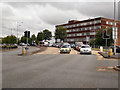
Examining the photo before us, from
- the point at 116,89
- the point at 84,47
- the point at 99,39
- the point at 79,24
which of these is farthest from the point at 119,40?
the point at 116,89

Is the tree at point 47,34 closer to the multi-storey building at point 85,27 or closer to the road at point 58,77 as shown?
the multi-storey building at point 85,27

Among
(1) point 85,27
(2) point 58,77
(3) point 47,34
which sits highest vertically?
(1) point 85,27

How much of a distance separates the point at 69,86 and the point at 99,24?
273ft

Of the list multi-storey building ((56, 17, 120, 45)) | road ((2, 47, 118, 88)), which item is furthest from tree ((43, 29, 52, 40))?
road ((2, 47, 118, 88))

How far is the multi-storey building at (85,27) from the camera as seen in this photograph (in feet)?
281

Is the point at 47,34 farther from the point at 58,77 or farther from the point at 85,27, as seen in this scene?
the point at 58,77

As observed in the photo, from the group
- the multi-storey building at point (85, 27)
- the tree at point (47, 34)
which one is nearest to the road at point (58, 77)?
the multi-storey building at point (85, 27)

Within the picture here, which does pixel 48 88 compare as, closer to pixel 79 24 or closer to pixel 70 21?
pixel 79 24

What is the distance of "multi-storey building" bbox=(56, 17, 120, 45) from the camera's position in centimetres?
8553

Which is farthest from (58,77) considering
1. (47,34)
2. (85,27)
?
(47,34)

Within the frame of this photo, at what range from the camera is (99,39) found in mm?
51594

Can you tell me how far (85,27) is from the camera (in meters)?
95.8

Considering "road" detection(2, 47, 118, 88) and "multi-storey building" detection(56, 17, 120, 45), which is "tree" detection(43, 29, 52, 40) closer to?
"multi-storey building" detection(56, 17, 120, 45)

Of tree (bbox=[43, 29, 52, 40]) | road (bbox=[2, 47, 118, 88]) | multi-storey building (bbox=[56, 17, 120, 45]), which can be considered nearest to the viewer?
road (bbox=[2, 47, 118, 88])
